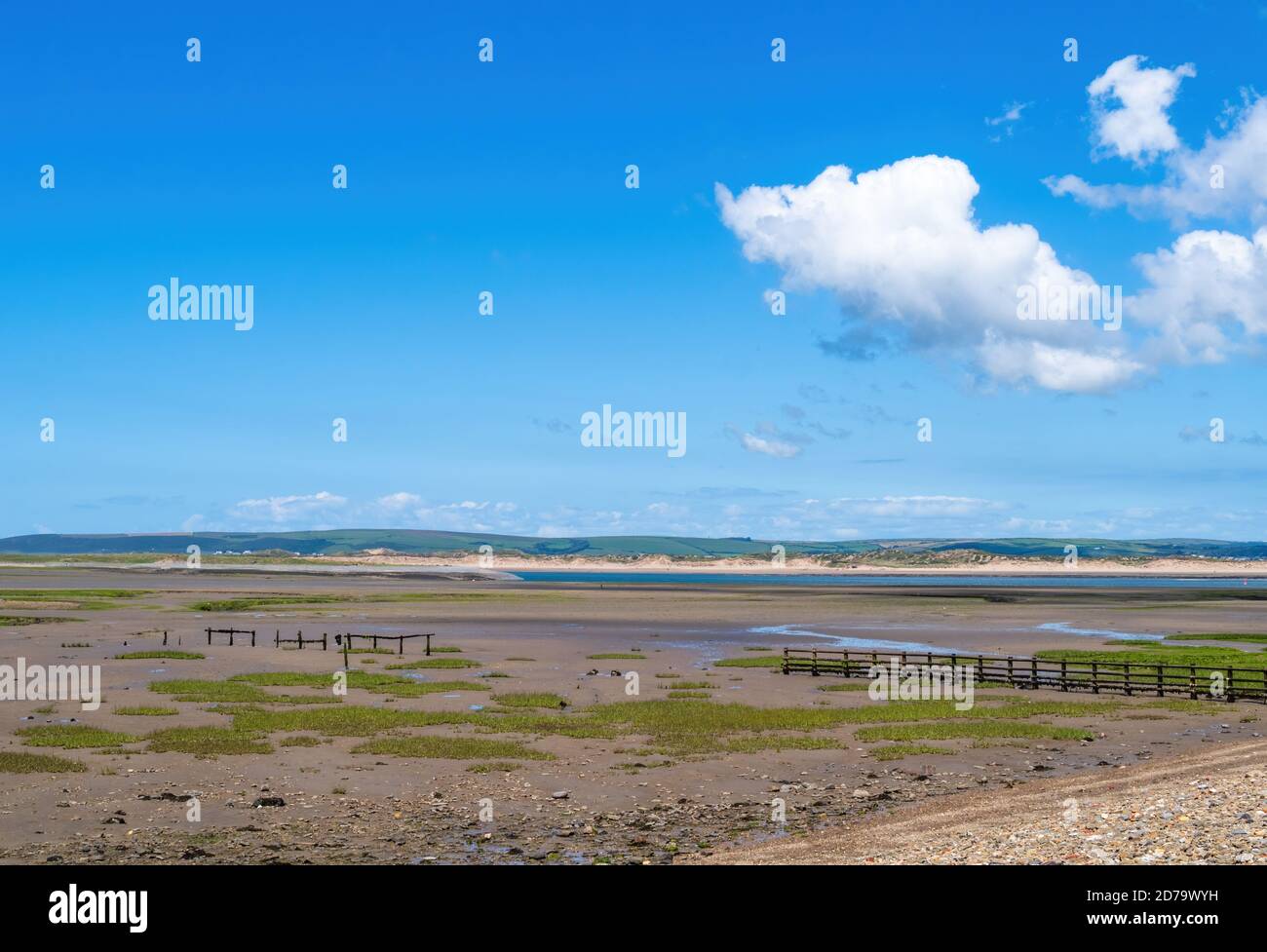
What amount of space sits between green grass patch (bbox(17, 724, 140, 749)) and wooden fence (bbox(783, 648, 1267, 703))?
1299 inches

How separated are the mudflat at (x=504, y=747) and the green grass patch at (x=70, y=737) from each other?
0.12m

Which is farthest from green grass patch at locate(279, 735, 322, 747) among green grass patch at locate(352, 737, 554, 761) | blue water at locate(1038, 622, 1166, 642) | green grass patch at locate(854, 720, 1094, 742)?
blue water at locate(1038, 622, 1166, 642)

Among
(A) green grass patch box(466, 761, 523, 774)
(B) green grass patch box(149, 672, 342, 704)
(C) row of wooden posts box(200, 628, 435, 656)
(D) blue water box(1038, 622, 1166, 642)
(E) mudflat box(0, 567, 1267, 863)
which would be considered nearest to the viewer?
(E) mudflat box(0, 567, 1267, 863)

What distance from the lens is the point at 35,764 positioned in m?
27.8

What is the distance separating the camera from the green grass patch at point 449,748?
3059 centimetres

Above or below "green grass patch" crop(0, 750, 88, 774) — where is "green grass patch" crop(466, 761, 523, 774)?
below

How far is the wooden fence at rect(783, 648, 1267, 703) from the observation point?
44.7m

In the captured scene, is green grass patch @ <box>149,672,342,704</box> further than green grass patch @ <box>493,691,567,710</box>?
Yes

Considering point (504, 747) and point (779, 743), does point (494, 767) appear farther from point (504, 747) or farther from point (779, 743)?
point (779, 743)
